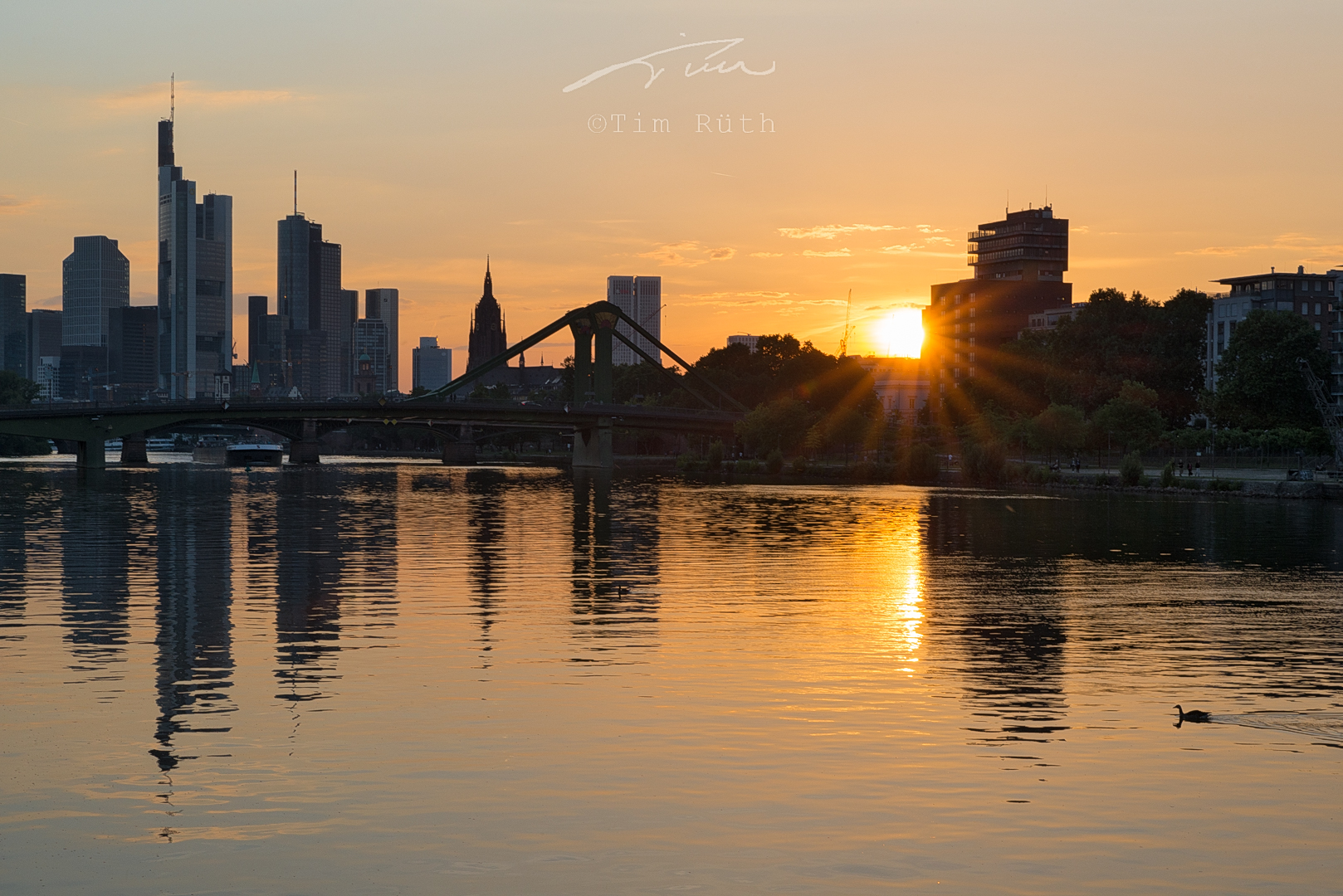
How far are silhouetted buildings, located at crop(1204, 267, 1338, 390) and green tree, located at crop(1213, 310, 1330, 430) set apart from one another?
4579 centimetres

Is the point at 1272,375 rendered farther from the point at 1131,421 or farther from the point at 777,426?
the point at 777,426

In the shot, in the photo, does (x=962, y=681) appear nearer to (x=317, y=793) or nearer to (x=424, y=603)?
(x=317, y=793)

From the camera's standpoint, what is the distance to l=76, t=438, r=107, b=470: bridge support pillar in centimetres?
14800

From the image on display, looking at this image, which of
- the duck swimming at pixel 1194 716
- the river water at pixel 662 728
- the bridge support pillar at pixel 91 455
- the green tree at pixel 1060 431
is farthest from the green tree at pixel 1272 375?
the duck swimming at pixel 1194 716

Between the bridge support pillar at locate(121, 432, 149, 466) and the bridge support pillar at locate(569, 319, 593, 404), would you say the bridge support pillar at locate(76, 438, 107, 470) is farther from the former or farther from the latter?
the bridge support pillar at locate(569, 319, 593, 404)

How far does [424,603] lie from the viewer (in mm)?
29938

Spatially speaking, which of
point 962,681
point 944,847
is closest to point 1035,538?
point 962,681

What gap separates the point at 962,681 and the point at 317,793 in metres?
10.3

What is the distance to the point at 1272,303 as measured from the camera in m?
184

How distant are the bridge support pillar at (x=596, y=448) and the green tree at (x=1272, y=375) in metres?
65.8

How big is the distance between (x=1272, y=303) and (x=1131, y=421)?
239ft

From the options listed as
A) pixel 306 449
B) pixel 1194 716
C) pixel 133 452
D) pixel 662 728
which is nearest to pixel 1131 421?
pixel 306 449

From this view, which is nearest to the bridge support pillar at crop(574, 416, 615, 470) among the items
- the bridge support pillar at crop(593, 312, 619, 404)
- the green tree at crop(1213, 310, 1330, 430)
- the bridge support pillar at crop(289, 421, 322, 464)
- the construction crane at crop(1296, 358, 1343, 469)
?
the bridge support pillar at crop(593, 312, 619, 404)

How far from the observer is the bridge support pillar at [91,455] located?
148 m
